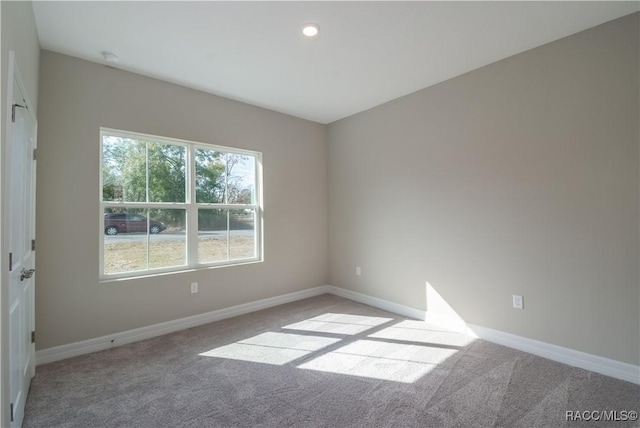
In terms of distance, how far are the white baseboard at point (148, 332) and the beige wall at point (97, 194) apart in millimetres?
54

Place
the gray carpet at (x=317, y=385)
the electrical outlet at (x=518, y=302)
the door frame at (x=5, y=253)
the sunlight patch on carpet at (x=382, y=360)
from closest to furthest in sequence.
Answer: the door frame at (x=5, y=253) → the gray carpet at (x=317, y=385) → the sunlight patch on carpet at (x=382, y=360) → the electrical outlet at (x=518, y=302)

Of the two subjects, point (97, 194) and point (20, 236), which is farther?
point (97, 194)

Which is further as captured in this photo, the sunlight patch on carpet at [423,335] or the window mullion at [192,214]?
the window mullion at [192,214]

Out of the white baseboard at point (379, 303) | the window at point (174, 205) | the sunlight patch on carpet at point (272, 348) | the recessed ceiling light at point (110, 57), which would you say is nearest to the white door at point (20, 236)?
the window at point (174, 205)

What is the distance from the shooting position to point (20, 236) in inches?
74.3

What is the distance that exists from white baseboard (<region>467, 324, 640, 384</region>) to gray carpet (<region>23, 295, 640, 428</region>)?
8cm

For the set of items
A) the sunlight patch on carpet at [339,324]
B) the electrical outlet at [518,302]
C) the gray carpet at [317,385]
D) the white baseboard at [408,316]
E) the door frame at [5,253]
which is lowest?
the gray carpet at [317,385]

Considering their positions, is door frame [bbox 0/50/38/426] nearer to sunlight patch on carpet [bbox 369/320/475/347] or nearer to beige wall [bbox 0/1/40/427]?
beige wall [bbox 0/1/40/427]

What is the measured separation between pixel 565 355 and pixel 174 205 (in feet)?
13.1

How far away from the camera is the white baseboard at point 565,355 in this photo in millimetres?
2287

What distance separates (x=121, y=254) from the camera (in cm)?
306

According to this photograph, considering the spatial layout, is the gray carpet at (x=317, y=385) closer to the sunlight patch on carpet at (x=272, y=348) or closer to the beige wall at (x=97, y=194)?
the sunlight patch on carpet at (x=272, y=348)

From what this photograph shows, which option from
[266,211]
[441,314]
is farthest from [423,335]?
[266,211]

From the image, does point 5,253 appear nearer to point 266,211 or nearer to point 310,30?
point 310,30
